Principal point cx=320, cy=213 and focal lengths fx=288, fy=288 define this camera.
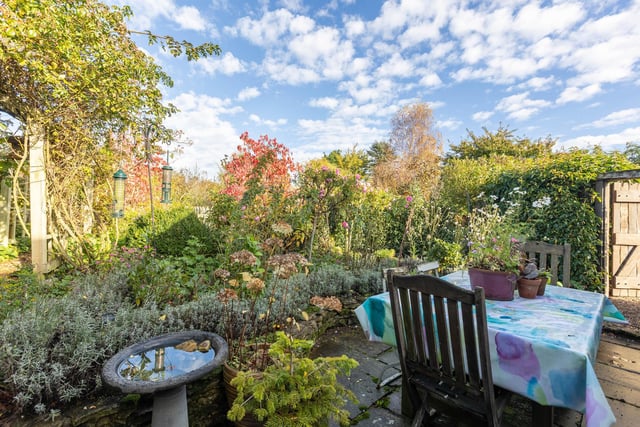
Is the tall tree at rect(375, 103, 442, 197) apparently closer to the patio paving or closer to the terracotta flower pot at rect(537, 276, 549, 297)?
the patio paving

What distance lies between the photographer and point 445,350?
4.01ft

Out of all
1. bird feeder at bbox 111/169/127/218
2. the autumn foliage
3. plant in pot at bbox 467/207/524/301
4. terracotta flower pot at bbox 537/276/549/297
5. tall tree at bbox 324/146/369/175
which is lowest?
terracotta flower pot at bbox 537/276/549/297

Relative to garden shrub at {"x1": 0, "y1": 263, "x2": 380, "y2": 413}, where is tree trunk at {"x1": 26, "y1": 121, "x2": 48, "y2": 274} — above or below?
above

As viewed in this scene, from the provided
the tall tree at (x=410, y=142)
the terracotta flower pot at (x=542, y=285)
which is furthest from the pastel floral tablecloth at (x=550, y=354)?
the tall tree at (x=410, y=142)

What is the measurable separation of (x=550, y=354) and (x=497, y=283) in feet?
2.20

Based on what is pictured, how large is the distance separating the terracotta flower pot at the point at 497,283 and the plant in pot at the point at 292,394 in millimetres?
1030

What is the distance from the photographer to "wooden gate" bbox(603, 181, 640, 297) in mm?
3902

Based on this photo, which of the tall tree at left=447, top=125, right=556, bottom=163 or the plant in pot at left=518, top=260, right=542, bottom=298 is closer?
the plant in pot at left=518, top=260, right=542, bottom=298

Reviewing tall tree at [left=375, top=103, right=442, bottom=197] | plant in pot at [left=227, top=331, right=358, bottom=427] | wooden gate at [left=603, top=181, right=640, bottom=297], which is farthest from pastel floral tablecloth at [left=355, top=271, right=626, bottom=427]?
tall tree at [left=375, top=103, right=442, bottom=197]

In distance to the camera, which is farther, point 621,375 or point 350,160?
point 350,160

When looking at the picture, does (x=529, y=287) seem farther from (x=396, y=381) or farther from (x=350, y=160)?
(x=350, y=160)

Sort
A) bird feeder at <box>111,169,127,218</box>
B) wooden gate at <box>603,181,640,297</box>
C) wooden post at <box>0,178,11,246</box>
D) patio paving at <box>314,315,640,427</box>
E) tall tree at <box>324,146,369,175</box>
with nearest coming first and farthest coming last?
1. patio paving at <box>314,315,640,427</box>
2. bird feeder at <box>111,169,127,218</box>
3. wooden gate at <box>603,181,640,297</box>
4. wooden post at <box>0,178,11,246</box>
5. tall tree at <box>324,146,369,175</box>

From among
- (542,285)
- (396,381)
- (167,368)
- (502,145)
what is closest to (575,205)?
(542,285)

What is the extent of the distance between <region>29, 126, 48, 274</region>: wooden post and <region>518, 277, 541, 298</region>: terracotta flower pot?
4885 mm
